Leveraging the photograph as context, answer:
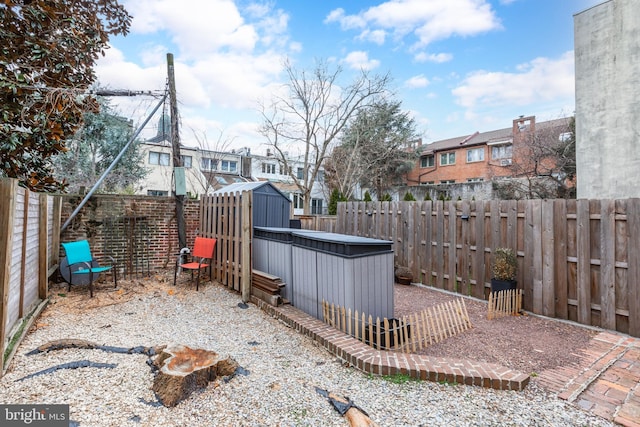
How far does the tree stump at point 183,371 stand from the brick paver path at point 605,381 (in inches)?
125

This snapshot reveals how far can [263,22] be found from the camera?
9.67 meters

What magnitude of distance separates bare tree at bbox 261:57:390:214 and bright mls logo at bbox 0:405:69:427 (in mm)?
16432

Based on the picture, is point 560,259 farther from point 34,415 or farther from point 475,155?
point 475,155

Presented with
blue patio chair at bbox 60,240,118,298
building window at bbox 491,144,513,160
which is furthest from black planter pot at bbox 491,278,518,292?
building window at bbox 491,144,513,160

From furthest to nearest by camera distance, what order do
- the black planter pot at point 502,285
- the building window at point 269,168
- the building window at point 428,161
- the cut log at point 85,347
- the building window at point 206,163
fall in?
1. the building window at point 269,168
2. the building window at point 428,161
3. the building window at point 206,163
4. the black planter pot at point 502,285
5. the cut log at point 85,347

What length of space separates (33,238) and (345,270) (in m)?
4.51

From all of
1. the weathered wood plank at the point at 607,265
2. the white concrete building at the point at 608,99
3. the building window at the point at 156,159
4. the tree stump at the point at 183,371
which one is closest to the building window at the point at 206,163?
the building window at the point at 156,159

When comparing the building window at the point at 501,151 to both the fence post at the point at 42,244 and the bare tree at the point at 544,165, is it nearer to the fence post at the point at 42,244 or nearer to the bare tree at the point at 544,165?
the bare tree at the point at 544,165

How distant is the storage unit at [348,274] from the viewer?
3.93 meters

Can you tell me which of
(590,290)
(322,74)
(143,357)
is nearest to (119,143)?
(322,74)

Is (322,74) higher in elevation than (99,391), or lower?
higher

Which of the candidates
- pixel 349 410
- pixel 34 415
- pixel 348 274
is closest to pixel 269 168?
pixel 348 274

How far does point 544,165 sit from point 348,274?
757 inches

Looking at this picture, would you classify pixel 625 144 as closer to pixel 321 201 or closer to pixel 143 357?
pixel 143 357
